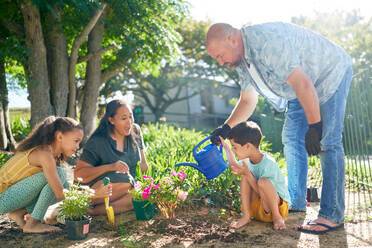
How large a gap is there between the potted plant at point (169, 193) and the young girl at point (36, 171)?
2.50 feet

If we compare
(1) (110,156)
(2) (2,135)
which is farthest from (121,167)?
(2) (2,135)

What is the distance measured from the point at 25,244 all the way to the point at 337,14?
29.4m

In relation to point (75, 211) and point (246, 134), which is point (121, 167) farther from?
point (246, 134)

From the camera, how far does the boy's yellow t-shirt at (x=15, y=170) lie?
258 cm

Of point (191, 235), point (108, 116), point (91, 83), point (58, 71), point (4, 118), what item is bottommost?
point (191, 235)

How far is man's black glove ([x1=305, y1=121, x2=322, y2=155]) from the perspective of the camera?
2348 millimetres

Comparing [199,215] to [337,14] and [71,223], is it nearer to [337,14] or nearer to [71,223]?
[71,223]

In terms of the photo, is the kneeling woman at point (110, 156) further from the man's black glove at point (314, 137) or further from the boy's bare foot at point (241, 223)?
the man's black glove at point (314, 137)

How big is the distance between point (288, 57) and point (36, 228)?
89.4 inches

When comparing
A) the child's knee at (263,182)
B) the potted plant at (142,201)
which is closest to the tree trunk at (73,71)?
the potted plant at (142,201)

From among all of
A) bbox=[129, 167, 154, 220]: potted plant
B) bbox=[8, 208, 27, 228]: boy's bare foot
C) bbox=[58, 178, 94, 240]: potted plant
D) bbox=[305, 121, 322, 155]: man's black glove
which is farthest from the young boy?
bbox=[8, 208, 27, 228]: boy's bare foot

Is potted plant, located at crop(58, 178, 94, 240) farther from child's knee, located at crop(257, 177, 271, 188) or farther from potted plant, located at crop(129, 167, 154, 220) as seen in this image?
child's knee, located at crop(257, 177, 271, 188)

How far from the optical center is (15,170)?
102 inches

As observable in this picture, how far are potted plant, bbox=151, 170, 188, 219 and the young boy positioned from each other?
492 millimetres
